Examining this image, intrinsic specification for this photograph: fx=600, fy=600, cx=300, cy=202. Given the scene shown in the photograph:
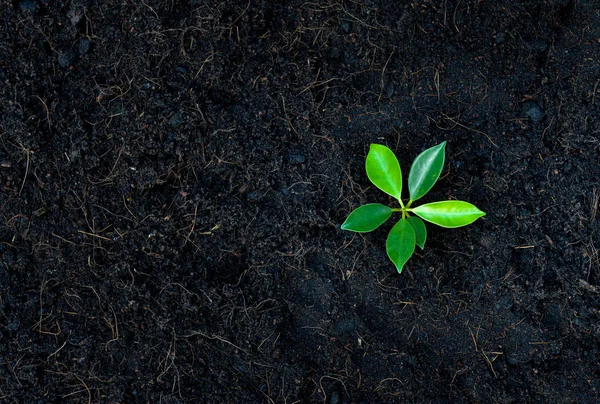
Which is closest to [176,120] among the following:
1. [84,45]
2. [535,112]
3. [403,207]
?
[84,45]

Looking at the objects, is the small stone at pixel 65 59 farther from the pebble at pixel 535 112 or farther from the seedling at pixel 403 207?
the pebble at pixel 535 112

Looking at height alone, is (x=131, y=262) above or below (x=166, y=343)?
above

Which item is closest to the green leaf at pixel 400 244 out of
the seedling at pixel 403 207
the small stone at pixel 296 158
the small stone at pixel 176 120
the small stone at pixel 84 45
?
the seedling at pixel 403 207

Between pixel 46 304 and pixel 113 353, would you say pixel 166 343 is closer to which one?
pixel 113 353

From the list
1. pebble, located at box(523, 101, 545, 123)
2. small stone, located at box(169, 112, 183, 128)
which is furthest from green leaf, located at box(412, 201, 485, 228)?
small stone, located at box(169, 112, 183, 128)

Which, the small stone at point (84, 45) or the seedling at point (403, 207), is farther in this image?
the small stone at point (84, 45)

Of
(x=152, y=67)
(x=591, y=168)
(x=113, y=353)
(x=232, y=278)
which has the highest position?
(x=152, y=67)

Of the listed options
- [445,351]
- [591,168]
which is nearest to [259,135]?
[445,351]

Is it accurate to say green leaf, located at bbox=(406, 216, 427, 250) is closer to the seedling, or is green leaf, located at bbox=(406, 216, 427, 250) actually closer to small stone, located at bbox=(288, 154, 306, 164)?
the seedling

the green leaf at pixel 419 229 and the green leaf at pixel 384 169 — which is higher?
the green leaf at pixel 384 169
